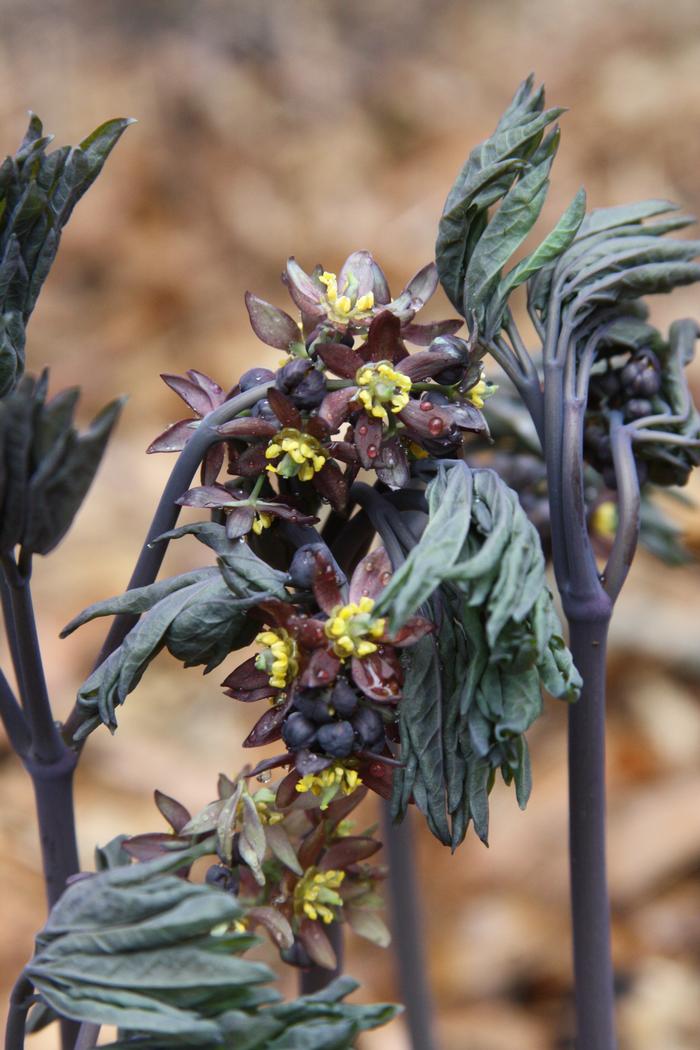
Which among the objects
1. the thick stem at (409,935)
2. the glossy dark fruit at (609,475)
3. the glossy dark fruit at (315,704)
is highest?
the glossy dark fruit at (609,475)

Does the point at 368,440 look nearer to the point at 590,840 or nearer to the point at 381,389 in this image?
the point at 381,389

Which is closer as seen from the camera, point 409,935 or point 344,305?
point 344,305

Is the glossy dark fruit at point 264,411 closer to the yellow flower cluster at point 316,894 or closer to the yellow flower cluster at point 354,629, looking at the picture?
the yellow flower cluster at point 354,629

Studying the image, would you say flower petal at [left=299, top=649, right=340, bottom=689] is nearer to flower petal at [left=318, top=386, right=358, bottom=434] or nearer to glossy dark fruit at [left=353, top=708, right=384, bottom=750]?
glossy dark fruit at [left=353, top=708, right=384, bottom=750]

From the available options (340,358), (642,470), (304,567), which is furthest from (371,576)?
(642,470)

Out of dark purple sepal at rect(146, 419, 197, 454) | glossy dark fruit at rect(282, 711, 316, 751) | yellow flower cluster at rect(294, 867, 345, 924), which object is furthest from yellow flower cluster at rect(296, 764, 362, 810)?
dark purple sepal at rect(146, 419, 197, 454)

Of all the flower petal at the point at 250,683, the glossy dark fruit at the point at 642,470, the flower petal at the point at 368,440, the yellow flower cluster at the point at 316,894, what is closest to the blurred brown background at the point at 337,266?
the yellow flower cluster at the point at 316,894
